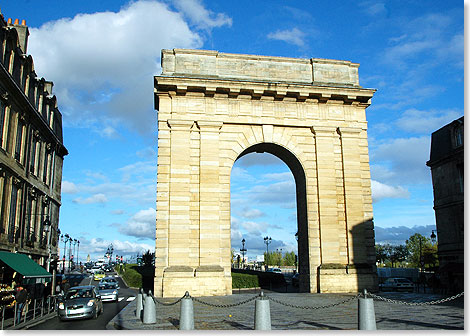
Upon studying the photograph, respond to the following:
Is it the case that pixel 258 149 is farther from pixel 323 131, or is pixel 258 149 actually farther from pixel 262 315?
pixel 262 315

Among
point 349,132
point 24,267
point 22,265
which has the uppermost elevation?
point 349,132

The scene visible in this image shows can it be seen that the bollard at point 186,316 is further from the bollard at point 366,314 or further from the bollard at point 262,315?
the bollard at point 366,314

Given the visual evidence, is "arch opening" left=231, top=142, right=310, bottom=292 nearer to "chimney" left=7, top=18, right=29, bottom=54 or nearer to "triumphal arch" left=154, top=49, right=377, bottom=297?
"triumphal arch" left=154, top=49, right=377, bottom=297

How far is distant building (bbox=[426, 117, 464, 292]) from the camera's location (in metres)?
37.6

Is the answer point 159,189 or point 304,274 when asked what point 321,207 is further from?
point 159,189

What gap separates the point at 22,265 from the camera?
77.3ft

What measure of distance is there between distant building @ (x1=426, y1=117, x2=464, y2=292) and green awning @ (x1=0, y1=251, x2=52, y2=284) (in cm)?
2963

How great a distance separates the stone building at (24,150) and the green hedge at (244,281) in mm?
16106


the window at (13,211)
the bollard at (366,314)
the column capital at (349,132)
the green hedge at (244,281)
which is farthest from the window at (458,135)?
the window at (13,211)

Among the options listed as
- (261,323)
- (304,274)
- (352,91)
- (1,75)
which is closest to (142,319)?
(261,323)

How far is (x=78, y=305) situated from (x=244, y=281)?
904 inches

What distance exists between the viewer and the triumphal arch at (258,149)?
24500 mm

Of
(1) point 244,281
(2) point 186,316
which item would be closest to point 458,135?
(1) point 244,281

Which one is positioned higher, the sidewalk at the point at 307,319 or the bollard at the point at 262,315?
the bollard at the point at 262,315
